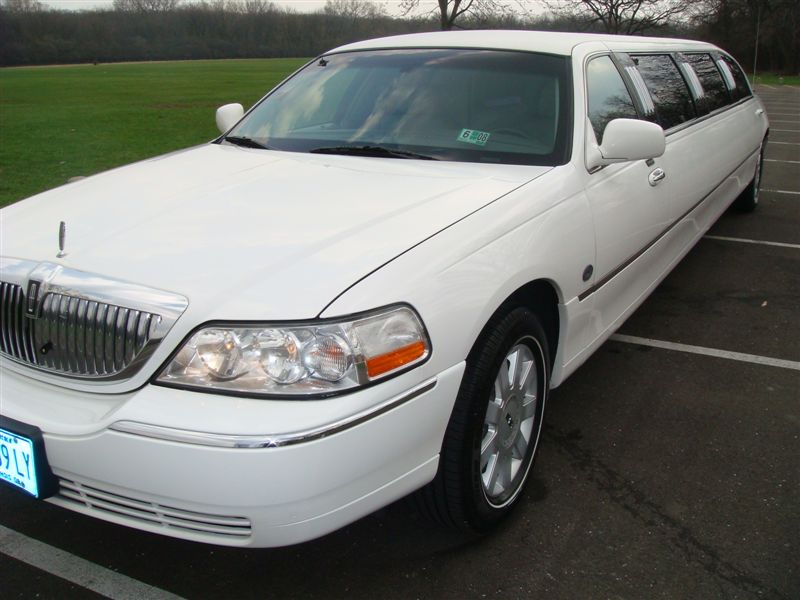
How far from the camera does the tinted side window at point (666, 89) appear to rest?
4.21 meters

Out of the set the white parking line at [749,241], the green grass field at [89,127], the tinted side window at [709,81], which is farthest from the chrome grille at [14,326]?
the green grass field at [89,127]

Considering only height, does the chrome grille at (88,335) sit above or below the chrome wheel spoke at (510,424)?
above

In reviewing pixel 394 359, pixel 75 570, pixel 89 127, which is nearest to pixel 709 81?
pixel 394 359

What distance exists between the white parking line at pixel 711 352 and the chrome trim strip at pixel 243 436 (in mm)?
2847

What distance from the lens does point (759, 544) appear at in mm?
2562

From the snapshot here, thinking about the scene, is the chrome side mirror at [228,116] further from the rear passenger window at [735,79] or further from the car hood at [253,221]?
the rear passenger window at [735,79]

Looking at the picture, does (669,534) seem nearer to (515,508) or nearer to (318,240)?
(515,508)

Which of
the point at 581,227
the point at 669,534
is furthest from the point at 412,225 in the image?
the point at 669,534

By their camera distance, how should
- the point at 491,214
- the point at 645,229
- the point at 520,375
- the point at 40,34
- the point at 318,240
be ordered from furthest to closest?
1. the point at 40,34
2. the point at 645,229
3. the point at 520,375
4. the point at 491,214
5. the point at 318,240

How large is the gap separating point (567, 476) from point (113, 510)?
1.73 m

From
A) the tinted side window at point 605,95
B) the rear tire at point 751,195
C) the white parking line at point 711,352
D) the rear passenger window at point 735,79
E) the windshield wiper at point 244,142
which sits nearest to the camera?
the tinted side window at point 605,95

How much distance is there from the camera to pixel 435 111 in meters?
3.35

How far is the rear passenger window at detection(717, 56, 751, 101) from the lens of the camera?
6.29 metres

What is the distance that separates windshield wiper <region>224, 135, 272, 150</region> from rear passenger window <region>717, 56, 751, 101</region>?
4.33m
